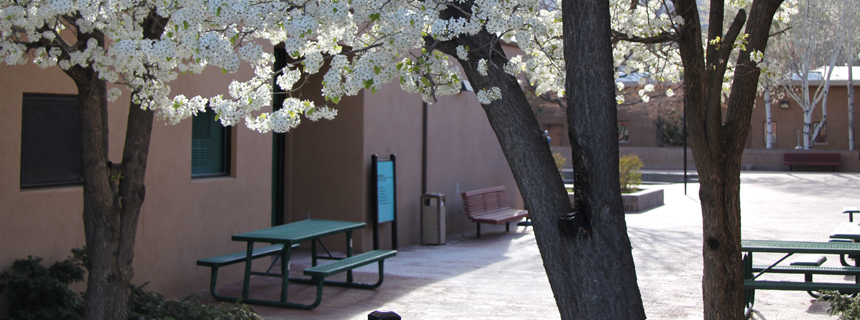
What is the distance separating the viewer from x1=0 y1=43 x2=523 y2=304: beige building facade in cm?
586

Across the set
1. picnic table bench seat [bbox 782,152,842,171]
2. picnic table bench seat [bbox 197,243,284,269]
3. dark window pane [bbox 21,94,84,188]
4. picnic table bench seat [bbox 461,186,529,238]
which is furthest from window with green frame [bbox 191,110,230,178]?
picnic table bench seat [bbox 782,152,842,171]

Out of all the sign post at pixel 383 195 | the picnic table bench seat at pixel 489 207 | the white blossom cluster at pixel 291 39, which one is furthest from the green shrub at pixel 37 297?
the picnic table bench seat at pixel 489 207

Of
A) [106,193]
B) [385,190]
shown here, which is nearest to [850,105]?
[385,190]

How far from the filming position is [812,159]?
99.0 ft

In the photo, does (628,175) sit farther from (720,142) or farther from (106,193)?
(106,193)

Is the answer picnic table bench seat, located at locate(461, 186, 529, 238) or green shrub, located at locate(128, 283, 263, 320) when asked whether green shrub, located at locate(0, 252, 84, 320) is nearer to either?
green shrub, located at locate(128, 283, 263, 320)

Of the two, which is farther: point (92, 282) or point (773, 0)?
point (92, 282)

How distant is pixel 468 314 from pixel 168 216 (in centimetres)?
320

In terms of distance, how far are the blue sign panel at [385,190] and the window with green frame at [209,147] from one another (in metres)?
2.79

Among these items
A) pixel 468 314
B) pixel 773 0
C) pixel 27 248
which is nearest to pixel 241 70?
pixel 27 248

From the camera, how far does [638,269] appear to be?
28.9 ft

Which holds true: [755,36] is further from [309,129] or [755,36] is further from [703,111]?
[309,129]

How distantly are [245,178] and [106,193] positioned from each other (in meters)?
3.84

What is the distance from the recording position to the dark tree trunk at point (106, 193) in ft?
14.8
